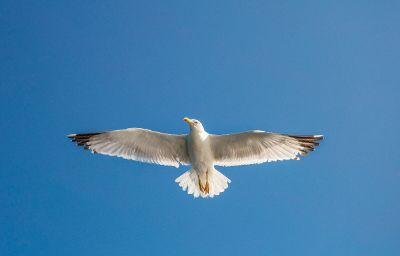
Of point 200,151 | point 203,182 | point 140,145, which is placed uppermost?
point 140,145

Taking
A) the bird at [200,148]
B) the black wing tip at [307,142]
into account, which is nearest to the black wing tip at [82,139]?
the bird at [200,148]

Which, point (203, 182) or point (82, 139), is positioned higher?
point (82, 139)

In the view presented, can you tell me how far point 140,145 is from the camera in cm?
941

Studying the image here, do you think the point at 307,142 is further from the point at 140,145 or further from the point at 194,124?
the point at 140,145

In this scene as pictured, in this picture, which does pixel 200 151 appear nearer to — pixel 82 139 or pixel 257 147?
pixel 257 147

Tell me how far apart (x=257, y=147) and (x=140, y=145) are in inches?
87.5

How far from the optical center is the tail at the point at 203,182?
30.7ft

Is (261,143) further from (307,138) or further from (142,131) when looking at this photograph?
(142,131)

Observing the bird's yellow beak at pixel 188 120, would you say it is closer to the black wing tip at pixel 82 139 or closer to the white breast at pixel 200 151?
the white breast at pixel 200 151

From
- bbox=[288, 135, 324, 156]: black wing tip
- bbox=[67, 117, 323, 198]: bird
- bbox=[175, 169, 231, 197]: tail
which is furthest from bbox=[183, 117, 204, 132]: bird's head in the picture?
bbox=[288, 135, 324, 156]: black wing tip

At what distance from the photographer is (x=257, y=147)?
9156mm

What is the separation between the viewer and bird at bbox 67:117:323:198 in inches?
354

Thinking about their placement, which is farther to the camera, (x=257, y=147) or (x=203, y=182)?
(x=203, y=182)

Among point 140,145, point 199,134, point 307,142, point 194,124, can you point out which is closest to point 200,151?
point 199,134
